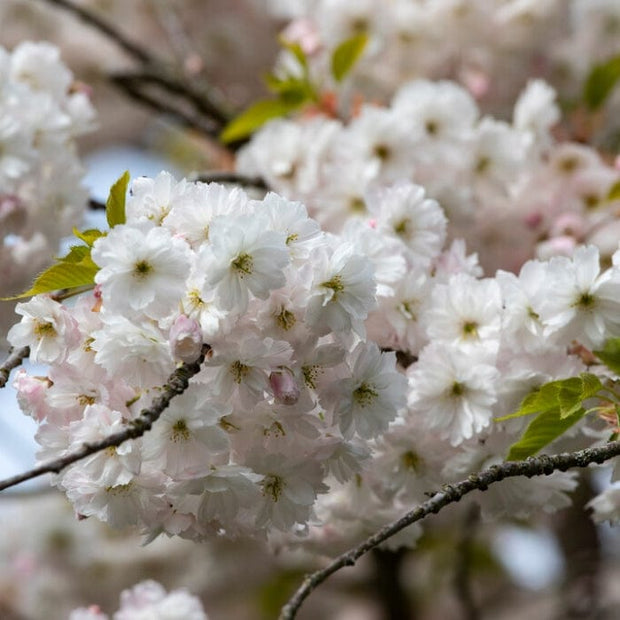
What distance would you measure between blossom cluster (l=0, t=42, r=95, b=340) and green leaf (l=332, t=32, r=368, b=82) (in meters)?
0.62

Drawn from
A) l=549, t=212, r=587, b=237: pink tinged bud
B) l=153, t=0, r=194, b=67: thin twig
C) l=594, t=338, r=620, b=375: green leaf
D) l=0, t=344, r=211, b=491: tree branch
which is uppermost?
l=594, t=338, r=620, b=375: green leaf

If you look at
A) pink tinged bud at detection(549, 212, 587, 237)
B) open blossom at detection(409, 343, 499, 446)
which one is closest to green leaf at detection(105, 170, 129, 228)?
open blossom at detection(409, 343, 499, 446)

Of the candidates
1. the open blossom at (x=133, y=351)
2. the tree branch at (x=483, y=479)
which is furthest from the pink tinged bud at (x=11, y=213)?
the tree branch at (x=483, y=479)

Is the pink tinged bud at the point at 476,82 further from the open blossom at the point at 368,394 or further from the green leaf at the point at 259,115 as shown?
the open blossom at the point at 368,394

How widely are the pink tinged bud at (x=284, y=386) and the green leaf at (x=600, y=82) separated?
1.55 meters

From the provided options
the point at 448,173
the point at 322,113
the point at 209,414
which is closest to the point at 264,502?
the point at 209,414

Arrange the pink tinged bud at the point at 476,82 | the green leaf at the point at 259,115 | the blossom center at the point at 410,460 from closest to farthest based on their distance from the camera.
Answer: the blossom center at the point at 410,460 < the green leaf at the point at 259,115 < the pink tinged bud at the point at 476,82

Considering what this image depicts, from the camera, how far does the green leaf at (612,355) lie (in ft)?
4.15

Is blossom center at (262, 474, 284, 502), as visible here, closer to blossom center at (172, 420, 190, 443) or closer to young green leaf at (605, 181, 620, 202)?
blossom center at (172, 420, 190, 443)

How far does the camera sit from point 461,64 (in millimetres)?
2842

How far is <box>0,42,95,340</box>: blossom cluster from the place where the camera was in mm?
1788

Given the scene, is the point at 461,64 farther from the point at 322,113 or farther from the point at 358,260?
the point at 358,260

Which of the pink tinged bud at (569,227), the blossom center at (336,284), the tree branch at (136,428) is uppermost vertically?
the blossom center at (336,284)

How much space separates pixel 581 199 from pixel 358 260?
1.20m
